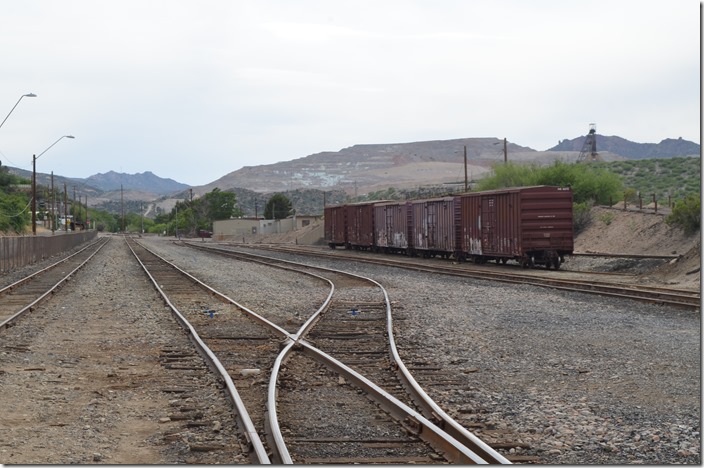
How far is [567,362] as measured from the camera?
12.7m

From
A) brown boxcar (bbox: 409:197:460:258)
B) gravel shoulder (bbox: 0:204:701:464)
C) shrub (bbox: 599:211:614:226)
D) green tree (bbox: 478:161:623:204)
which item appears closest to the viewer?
gravel shoulder (bbox: 0:204:701:464)

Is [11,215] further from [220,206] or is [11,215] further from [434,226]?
[220,206]

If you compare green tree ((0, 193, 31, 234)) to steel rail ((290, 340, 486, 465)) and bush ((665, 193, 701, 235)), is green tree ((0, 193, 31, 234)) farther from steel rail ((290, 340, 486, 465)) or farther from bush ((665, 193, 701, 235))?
steel rail ((290, 340, 486, 465))

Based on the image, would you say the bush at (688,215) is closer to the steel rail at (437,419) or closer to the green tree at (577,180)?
the green tree at (577,180)

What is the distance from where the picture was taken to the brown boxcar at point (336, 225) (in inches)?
2557

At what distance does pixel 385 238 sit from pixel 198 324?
37039 mm

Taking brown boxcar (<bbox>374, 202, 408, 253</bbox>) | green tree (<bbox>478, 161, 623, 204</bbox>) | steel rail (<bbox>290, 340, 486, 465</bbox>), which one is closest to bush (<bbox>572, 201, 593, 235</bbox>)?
green tree (<bbox>478, 161, 623, 204</bbox>)

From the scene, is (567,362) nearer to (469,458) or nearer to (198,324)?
(469,458)

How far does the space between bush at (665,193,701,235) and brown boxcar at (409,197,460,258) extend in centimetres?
971

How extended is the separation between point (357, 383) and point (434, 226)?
3448cm

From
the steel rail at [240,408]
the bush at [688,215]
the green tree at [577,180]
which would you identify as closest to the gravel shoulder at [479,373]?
the steel rail at [240,408]

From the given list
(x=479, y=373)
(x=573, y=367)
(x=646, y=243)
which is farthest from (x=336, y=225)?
(x=479, y=373)

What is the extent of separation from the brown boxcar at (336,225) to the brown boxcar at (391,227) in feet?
25.2

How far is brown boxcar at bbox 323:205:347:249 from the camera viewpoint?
213 ft
